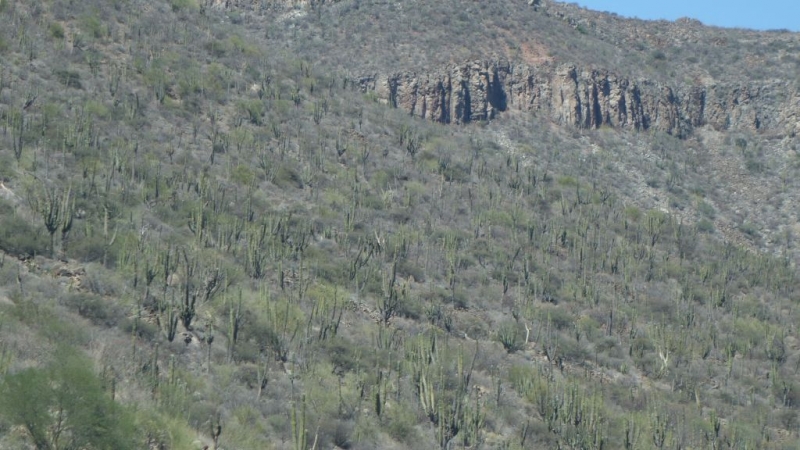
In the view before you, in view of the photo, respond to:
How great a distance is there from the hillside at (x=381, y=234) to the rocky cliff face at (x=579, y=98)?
6.9 inches

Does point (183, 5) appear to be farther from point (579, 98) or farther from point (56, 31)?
point (579, 98)

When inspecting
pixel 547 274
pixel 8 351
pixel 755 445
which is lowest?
pixel 755 445

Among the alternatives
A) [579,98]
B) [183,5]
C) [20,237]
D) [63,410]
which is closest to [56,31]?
[183,5]

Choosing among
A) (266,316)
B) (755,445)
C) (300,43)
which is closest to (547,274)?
(755,445)

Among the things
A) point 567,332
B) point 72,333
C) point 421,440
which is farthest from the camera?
point 567,332

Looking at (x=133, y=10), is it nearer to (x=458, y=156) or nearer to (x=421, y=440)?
(x=458, y=156)

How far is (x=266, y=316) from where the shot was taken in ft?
78.6

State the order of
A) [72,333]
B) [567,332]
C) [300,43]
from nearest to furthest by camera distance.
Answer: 1. [72,333]
2. [567,332]
3. [300,43]

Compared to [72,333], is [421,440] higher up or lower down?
lower down

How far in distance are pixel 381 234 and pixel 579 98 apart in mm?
26084

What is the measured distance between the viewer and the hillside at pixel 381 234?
20328 mm

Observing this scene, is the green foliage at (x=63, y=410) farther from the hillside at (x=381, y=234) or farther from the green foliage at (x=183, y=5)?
the green foliage at (x=183, y=5)

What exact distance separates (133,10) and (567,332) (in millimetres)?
25804

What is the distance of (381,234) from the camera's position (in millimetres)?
33312
